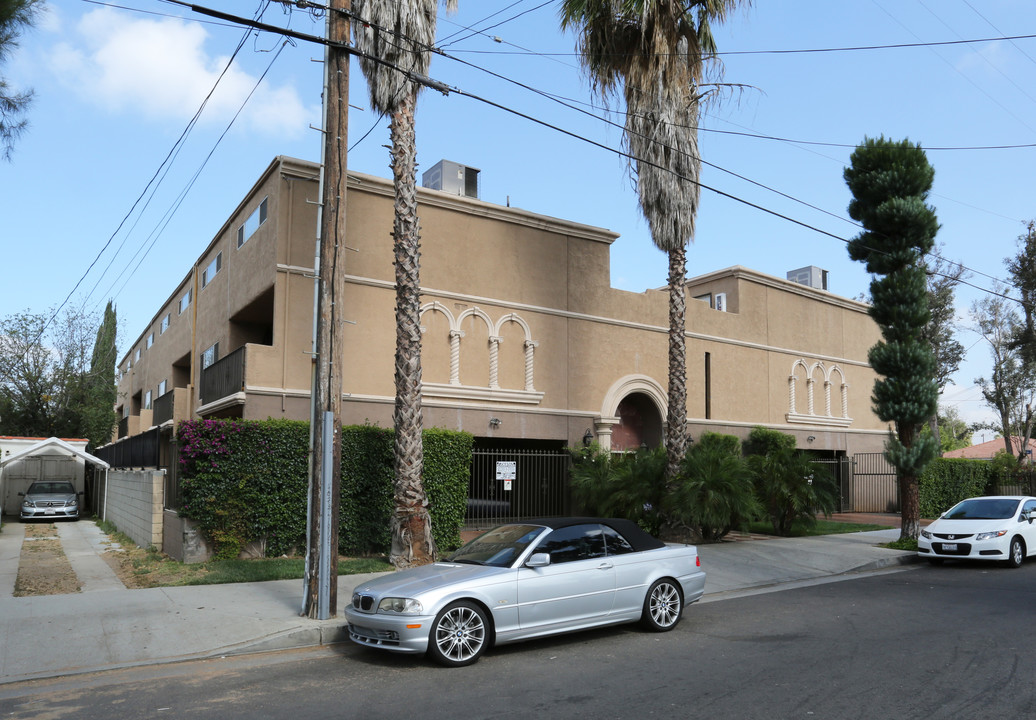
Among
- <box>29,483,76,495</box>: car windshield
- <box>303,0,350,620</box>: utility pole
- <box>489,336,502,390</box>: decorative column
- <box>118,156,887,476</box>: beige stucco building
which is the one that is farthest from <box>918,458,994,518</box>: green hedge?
<box>29,483,76,495</box>: car windshield

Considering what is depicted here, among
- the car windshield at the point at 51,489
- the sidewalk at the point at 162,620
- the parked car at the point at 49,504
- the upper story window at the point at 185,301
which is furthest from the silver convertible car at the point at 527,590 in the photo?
the car windshield at the point at 51,489

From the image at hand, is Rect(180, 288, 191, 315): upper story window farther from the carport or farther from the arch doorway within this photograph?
the arch doorway

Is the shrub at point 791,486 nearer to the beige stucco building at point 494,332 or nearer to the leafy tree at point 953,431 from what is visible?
the beige stucco building at point 494,332

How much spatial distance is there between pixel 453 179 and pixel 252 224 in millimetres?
5048

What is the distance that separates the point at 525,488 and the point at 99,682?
13.9 metres

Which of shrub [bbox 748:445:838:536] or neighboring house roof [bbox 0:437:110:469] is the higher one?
neighboring house roof [bbox 0:437:110:469]

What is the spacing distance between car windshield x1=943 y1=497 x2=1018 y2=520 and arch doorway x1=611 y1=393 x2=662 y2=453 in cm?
822

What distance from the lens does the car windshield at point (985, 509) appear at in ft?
52.3

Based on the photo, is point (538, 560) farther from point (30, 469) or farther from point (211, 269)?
point (30, 469)

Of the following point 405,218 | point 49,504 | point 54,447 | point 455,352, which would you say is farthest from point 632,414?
point 54,447

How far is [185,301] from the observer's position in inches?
1102

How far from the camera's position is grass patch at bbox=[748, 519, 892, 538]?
2008cm

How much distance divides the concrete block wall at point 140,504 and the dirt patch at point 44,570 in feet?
4.94

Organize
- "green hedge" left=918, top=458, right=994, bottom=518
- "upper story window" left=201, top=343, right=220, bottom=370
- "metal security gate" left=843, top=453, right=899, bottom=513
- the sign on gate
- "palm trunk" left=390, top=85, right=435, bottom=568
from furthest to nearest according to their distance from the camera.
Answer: "metal security gate" left=843, top=453, right=899, bottom=513 → "green hedge" left=918, top=458, right=994, bottom=518 → "upper story window" left=201, top=343, right=220, bottom=370 → the sign on gate → "palm trunk" left=390, top=85, right=435, bottom=568
